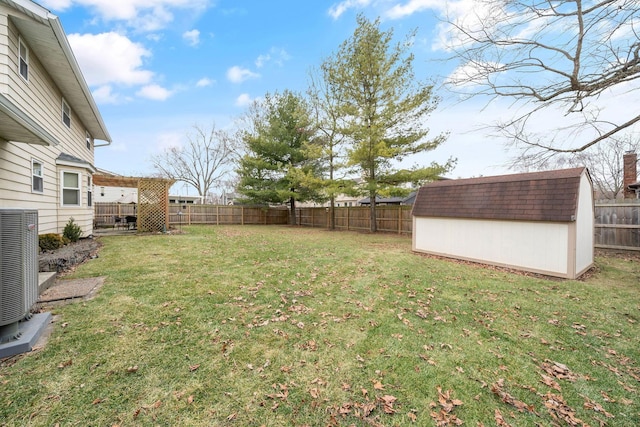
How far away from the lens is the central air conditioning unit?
8.65 feet

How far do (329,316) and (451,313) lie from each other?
1970 mm

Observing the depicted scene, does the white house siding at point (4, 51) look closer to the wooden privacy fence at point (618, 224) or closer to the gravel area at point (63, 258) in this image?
the gravel area at point (63, 258)

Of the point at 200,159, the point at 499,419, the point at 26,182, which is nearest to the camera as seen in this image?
the point at 499,419

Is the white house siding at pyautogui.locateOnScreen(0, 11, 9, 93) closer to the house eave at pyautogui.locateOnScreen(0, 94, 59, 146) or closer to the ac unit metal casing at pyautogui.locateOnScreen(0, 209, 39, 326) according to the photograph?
the house eave at pyautogui.locateOnScreen(0, 94, 59, 146)

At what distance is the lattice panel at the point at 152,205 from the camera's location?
1227 cm

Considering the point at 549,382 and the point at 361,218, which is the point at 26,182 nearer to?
the point at 549,382

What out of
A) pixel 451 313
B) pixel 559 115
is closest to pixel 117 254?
pixel 451 313

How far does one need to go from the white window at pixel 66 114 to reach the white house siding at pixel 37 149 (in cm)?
24

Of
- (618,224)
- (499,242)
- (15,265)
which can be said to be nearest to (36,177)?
(15,265)

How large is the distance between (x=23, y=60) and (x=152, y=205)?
730 centimetres

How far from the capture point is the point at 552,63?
4.40 meters

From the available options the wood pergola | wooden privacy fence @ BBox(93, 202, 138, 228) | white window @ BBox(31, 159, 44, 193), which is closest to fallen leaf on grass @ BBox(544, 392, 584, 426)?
white window @ BBox(31, 159, 44, 193)

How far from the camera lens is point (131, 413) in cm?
213

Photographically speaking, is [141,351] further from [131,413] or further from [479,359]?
[479,359]
